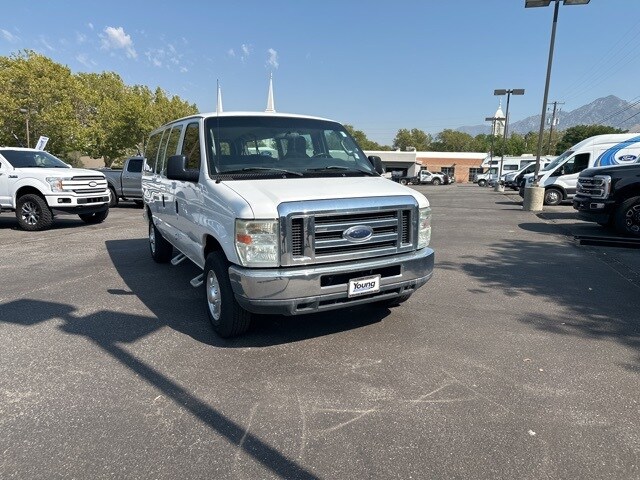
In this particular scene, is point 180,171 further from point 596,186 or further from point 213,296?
point 596,186

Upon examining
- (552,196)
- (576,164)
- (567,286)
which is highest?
(576,164)

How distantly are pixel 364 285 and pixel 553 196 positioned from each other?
16.6 m

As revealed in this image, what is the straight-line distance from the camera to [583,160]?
16969 mm

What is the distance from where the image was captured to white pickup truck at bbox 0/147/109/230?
1071cm

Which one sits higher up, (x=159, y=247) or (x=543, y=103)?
(x=543, y=103)

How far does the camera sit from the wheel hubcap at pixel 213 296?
420cm

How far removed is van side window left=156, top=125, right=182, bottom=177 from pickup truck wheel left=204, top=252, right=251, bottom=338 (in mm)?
1690

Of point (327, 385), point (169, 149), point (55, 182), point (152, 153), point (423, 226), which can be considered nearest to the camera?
point (327, 385)

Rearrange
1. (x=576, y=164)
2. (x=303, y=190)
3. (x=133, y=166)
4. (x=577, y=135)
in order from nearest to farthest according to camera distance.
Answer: (x=303, y=190) < (x=133, y=166) < (x=576, y=164) < (x=577, y=135)

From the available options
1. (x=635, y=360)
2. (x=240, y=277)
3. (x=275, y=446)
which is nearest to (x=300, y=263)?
(x=240, y=277)

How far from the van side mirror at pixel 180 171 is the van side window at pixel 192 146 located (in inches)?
5.3

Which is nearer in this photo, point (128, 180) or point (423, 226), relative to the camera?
point (423, 226)

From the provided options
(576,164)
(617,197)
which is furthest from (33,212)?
(576,164)

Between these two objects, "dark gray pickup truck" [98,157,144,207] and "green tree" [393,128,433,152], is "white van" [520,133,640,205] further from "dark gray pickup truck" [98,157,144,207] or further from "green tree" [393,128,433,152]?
"green tree" [393,128,433,152]
